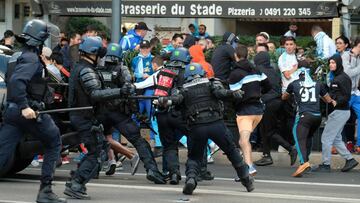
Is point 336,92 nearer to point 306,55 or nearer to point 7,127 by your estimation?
point 306,55

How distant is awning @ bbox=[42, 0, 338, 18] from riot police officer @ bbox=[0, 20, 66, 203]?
7.90m

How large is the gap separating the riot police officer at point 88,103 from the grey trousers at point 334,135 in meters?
Answer: 4.51

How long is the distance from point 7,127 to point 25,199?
0.90 metres

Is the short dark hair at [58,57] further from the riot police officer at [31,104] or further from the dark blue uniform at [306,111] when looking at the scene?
the riot police officer at [31,104]

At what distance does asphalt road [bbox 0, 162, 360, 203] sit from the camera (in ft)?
35.8

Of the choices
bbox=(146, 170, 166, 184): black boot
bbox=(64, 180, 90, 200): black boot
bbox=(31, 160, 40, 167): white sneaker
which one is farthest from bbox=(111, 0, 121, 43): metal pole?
bbox=(64, 180, 90, 200): black boot

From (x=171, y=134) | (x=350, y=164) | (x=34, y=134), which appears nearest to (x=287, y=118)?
(x=350, y=164)

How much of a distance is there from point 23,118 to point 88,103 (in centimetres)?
120

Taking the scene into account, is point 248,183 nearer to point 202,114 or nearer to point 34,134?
point 202,114

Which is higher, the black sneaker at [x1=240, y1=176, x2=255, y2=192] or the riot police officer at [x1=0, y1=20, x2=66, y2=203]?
the riot police officer at [x1=0, y1=20, x2=66, y2=203]

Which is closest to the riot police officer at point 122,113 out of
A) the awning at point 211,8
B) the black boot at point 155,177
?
the black boot at point 155,177

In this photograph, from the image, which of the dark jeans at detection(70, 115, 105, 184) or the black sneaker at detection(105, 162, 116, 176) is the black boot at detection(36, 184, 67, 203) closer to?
the dark jeans at detection(70, 115, 105, 184)

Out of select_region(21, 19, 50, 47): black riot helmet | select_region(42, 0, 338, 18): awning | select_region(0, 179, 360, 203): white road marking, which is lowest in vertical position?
select_region(0, 179, 360, 203): white road marking

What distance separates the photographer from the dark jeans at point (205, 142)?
11.2m
